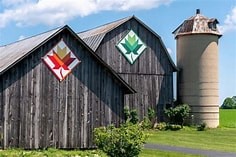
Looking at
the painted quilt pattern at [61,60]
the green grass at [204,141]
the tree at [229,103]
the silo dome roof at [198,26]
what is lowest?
the tree at [229,103]

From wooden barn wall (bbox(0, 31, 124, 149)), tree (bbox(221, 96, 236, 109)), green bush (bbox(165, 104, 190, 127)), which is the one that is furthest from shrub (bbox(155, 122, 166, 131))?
tree (bbox(221, 96, 236, 109))

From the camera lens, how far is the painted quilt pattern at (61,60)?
24205mm

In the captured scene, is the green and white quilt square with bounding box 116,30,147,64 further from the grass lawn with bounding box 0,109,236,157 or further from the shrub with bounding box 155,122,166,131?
the grass lawn with bounding box 0,109,236,157

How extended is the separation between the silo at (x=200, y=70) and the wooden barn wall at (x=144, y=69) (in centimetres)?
175

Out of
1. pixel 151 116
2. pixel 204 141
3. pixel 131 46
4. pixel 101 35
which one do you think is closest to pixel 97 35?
pixel 101 35

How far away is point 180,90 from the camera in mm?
45375

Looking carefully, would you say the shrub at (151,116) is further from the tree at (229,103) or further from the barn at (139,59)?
the tree at (229,103)

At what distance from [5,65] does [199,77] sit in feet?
79.0

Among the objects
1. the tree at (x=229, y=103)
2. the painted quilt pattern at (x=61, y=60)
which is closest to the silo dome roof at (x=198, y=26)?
the painted quilt pattern at (x=61, y=60)

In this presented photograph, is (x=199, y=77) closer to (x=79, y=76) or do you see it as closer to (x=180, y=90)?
(x=180, y=90)

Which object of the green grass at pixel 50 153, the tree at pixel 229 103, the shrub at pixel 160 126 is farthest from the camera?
the tree at pixel 229 103

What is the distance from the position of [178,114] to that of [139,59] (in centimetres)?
554

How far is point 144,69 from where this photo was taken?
42344mm

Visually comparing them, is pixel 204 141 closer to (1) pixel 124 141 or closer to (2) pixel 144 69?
(2) pixel 144 69
